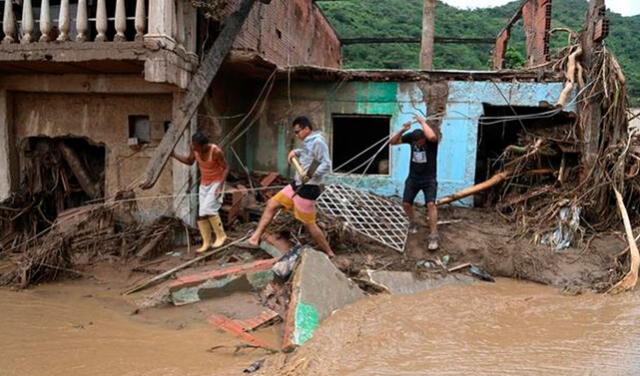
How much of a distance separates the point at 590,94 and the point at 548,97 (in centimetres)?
64

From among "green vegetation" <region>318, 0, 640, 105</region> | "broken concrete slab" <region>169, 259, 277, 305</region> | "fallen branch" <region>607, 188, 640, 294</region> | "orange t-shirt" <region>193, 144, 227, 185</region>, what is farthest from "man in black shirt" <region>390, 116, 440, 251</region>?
"green vegetation" <region>318, 0, 640, 105</region>

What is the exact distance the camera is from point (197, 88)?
664cm

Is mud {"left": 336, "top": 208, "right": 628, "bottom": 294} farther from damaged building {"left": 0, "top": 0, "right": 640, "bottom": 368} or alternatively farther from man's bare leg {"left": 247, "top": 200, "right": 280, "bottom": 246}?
man's bare leg {"left": 247, "top": 200, "right": 280, "bottom": 246}

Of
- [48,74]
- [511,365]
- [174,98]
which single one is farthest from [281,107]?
[511,365]

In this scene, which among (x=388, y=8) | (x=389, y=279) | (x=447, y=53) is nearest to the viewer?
(x=389, y=279)

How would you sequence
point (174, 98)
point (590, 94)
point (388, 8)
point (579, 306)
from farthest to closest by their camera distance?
point (388, 8)
point (590, 94)
point (174, 98)
point (579, 306)

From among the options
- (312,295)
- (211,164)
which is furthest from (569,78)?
(312,295)

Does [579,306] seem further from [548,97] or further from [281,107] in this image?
[281,107]

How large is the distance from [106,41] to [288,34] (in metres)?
6.44

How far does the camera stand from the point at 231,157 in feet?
28.8

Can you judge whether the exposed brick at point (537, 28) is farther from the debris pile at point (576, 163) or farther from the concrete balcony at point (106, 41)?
the concrete balcony at point (106, 41)

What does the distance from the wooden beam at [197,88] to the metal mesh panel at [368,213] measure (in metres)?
2.28

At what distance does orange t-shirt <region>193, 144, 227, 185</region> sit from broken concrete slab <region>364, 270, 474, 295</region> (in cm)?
234

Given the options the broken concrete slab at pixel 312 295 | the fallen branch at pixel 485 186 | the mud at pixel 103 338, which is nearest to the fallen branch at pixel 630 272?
the fallen branch at pixel 485 186
